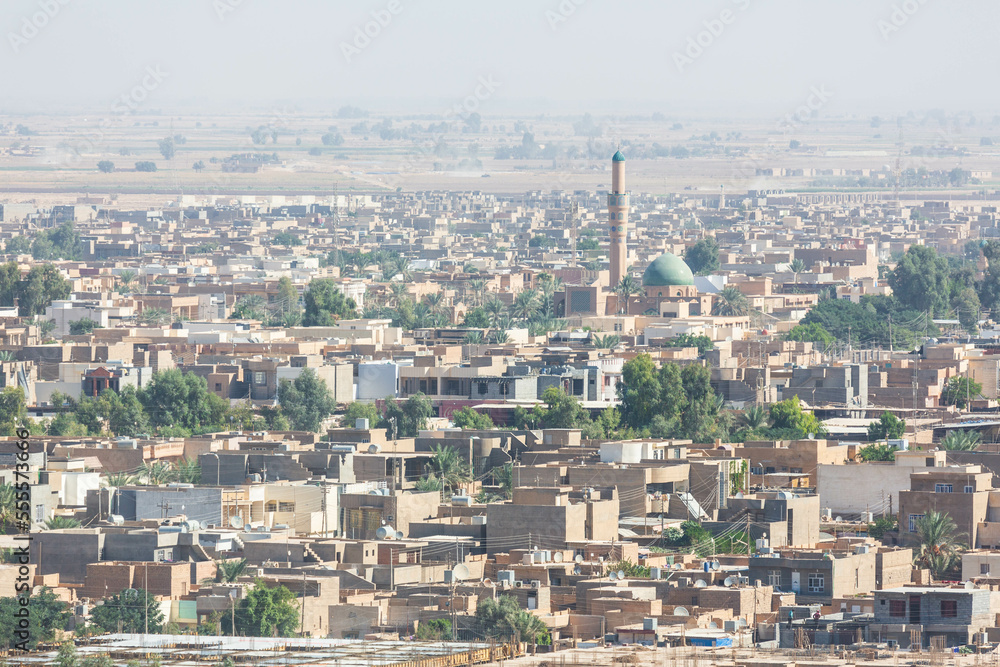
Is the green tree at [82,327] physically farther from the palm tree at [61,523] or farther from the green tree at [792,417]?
the palm tree at [61,523]

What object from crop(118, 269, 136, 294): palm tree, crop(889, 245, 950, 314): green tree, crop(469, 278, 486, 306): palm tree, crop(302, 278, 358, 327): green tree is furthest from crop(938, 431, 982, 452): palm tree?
crop(118, 269, 136, 294): palm tree

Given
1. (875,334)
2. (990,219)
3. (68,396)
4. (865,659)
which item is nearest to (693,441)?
(68,396)

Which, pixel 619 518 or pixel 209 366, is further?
pixel 209 366

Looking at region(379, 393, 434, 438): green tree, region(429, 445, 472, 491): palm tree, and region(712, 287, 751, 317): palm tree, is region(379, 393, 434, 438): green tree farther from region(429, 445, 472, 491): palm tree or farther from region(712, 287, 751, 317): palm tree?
region(712, 287, 751, 317): palm tree

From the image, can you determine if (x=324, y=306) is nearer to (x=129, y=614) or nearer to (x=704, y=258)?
(x=704, y=258)

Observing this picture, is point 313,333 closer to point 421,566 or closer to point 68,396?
point 68,396

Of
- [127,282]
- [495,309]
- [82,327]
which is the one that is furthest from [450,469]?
[127,282]
